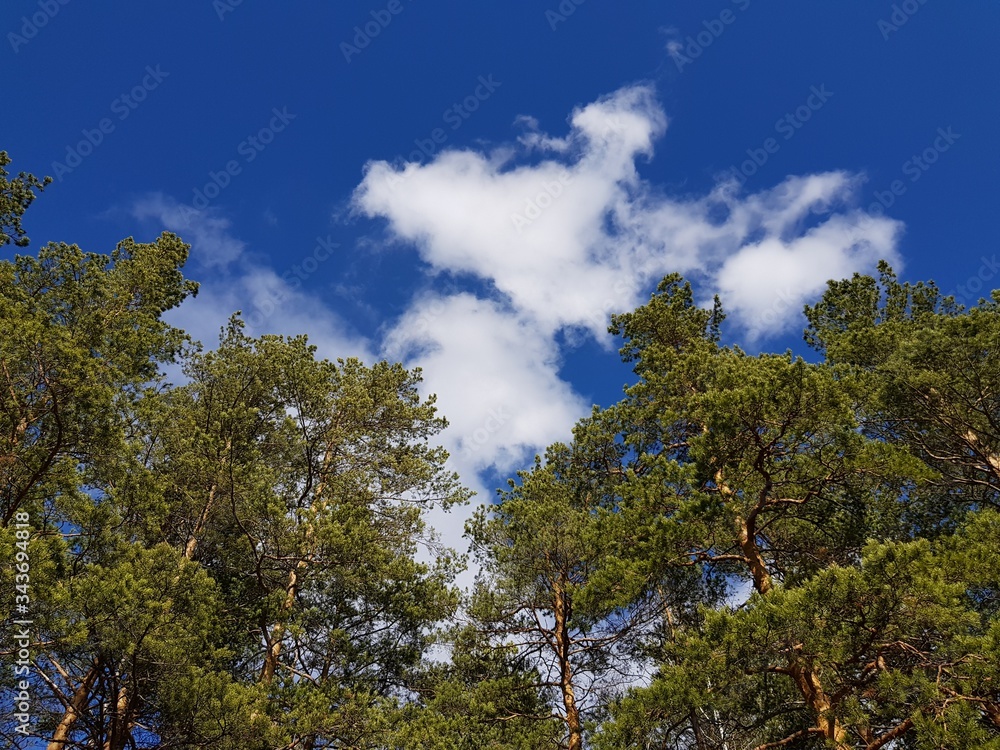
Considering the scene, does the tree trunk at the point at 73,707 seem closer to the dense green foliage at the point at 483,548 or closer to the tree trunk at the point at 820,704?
the dense green foliage at the point at 483,548

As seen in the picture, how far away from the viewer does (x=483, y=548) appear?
13.3m

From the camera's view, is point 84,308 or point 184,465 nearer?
point 184,465

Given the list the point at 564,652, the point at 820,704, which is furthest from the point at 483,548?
the point at 820,704

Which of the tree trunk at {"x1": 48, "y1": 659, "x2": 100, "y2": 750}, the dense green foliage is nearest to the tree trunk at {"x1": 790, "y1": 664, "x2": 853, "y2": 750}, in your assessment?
the dense green foliage

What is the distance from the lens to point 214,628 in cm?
928

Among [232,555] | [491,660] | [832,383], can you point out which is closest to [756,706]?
[491,660]

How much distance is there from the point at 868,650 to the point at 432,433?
32.7 ft

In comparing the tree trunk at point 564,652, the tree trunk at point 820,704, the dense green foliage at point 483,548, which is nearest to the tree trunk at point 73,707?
the dense green foliage at point 483,548

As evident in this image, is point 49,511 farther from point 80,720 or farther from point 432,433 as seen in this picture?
point 432,433

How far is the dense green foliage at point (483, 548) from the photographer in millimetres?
6926

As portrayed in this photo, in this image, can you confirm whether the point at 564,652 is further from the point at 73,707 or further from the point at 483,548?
the point at 73,707

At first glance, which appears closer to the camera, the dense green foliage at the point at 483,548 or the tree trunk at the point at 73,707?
the dense green foliage at the point at 483,548

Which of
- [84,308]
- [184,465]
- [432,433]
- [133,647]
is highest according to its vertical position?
[84,308]

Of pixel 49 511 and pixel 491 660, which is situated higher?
pixel 49 511
